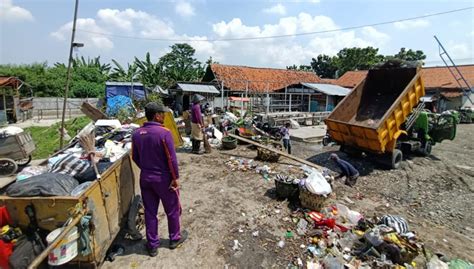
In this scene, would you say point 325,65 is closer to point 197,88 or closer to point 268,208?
point 197,88

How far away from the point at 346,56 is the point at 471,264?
38.2m

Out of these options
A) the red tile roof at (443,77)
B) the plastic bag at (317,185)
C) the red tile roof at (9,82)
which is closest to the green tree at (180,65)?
the red tile roof at (9,82)

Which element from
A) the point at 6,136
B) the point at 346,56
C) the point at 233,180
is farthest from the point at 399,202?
the point at 346,56

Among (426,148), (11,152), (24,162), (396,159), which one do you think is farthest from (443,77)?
(11,152)

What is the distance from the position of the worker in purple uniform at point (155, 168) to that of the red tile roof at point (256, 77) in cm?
1654

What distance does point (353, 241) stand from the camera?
11.5 feet

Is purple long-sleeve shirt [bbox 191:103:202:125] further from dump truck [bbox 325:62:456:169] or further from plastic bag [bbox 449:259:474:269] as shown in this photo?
plastic bag [bbox 449:259:474:269]

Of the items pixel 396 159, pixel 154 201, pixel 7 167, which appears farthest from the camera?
pixel 396 159

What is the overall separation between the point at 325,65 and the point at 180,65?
24.4 metres

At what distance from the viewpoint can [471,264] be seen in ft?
10.7

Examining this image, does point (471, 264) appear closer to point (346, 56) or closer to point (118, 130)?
point (118, 130)

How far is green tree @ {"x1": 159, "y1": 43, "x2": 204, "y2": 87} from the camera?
75.1 ft

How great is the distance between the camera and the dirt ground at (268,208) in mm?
3197

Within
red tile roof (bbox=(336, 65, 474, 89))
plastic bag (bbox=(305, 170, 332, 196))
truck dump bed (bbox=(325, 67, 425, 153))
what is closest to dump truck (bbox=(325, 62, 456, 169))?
truck dump bed (bbox=(325, 67, 425, 153))
